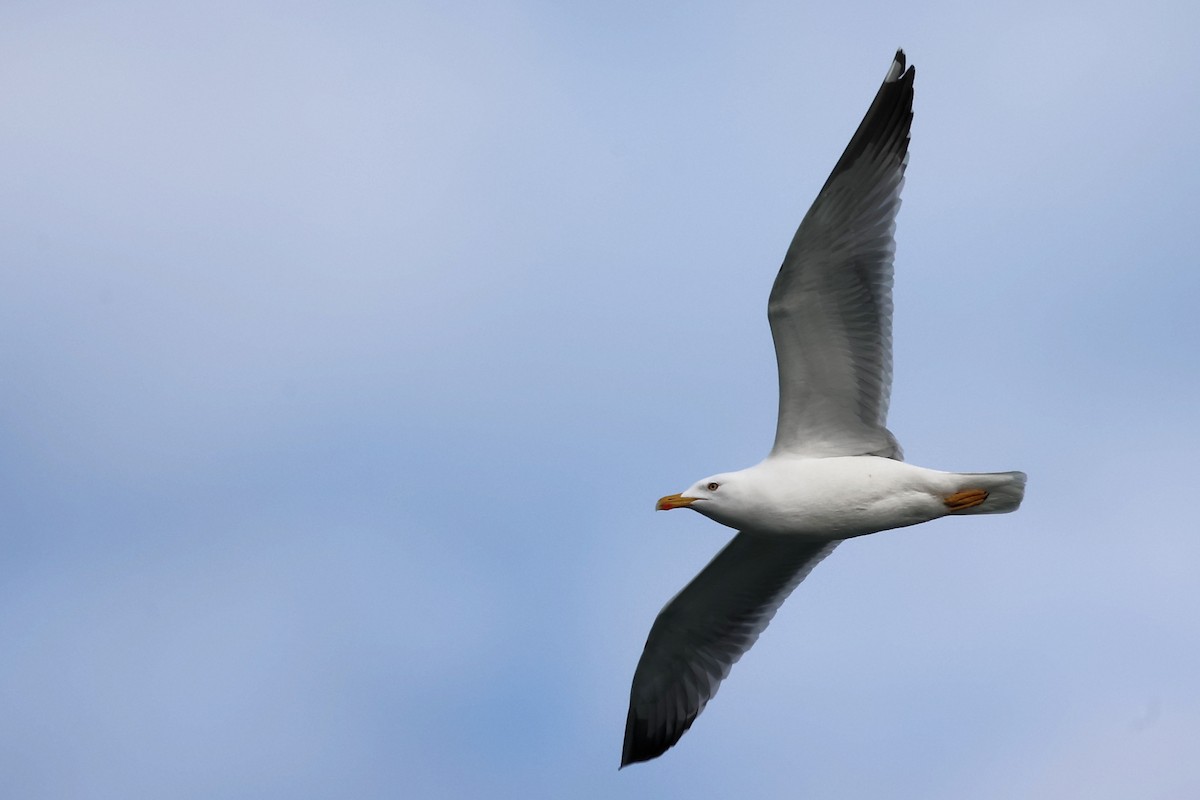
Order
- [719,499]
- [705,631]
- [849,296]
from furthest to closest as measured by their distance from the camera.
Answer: [705,631], [719,499], [849,296]

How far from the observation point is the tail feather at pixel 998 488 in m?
13.6

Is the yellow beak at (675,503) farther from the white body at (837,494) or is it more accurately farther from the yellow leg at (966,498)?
the yellow leg at (966,498)

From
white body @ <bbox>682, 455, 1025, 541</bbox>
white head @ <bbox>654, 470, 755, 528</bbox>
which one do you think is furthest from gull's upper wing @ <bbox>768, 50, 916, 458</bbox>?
white head @ <bbox>654, 470, 755, 528</bbox>

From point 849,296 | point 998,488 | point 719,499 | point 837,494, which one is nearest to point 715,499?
point 719,499

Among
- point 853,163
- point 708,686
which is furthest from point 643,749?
point 853,163

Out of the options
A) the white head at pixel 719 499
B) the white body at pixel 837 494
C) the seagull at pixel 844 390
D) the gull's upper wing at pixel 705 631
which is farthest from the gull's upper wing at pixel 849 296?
the gull's upper wing at pixel 705 631

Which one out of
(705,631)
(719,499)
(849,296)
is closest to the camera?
(849,296)

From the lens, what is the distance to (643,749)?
54.7 feet

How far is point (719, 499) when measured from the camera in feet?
45.6

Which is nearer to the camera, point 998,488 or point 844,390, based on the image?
point 998,488

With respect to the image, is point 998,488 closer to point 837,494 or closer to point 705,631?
point 837,494

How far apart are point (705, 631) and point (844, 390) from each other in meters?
3.19

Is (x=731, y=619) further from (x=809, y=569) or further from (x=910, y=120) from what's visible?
(x=910, y=120)

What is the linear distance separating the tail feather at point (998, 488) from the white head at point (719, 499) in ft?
5.84
